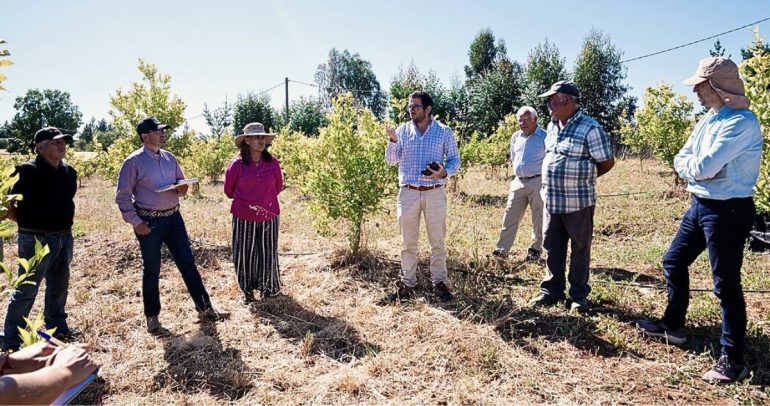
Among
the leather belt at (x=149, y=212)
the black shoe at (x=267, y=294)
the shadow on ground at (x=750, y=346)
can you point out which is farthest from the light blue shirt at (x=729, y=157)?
the leather belt at (x=149, y=212)

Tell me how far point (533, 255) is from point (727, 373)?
275cm

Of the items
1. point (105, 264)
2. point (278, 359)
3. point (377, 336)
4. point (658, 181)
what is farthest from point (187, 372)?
point (658, 181)

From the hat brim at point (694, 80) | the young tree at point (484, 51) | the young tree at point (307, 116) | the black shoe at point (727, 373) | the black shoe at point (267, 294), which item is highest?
the young tree at point (484, 51)

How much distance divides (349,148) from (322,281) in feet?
5.00

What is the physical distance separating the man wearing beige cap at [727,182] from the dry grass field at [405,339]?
0.31 metres

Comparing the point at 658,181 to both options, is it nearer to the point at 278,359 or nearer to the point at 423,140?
the point at 423,140

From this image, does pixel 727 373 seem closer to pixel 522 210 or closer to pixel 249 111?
pixel 522 210

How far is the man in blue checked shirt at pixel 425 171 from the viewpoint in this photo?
405 cm

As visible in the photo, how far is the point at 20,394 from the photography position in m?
1.26

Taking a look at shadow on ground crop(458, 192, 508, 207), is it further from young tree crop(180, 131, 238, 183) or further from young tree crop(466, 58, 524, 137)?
young tree crop(466, 58, 524, 137)

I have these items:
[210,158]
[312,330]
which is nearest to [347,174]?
[312,330]

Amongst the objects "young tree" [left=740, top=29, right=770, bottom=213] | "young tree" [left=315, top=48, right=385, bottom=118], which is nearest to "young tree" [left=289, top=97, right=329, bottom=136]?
"young tree" [left=315, top=48, right=385, bottom=118]

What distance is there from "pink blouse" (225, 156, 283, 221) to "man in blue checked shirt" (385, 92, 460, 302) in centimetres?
120

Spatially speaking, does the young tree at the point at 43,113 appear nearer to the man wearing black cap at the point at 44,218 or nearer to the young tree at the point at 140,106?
the young tree at the point at 140,106
